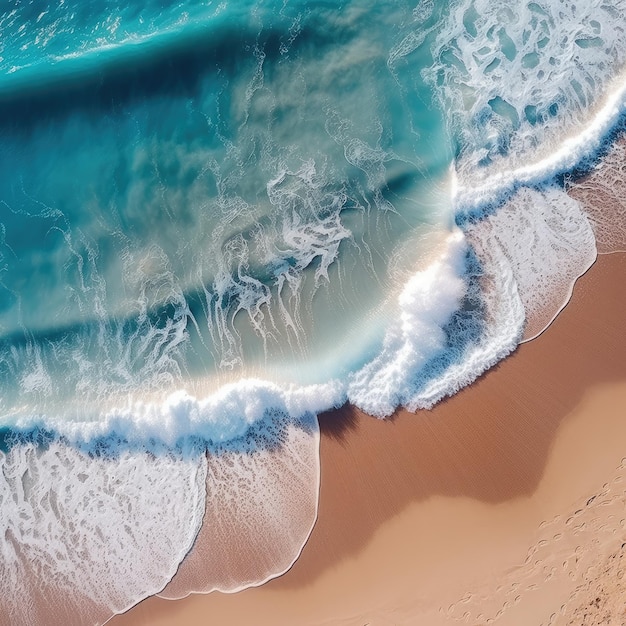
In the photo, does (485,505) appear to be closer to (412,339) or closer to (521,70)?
(412,339)

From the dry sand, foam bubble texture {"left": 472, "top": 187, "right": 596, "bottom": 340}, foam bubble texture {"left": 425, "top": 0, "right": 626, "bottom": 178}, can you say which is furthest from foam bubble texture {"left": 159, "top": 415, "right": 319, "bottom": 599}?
foam bubble texture {"left": 425, "top": 0, "right": 626, "bottom": 178}

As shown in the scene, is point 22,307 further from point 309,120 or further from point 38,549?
point 309,120

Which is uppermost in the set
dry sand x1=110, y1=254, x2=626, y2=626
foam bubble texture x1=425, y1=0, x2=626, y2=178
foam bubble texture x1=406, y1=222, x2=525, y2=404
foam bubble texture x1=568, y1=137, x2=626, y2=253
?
foam bubble texture x1=425, y1=0, x2=626, y2=178

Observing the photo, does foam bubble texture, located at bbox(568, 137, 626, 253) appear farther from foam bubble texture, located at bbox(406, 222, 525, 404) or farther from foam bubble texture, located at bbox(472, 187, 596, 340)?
foam bubble texture, located at bbox(406, 222, 525, 404)

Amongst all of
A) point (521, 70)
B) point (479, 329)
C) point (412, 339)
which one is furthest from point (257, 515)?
point (521, 70)

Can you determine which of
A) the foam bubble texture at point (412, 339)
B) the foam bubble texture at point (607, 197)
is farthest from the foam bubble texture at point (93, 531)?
the foam bubble texture at point (607, 197)

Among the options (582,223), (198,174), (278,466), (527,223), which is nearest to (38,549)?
(278,466)
